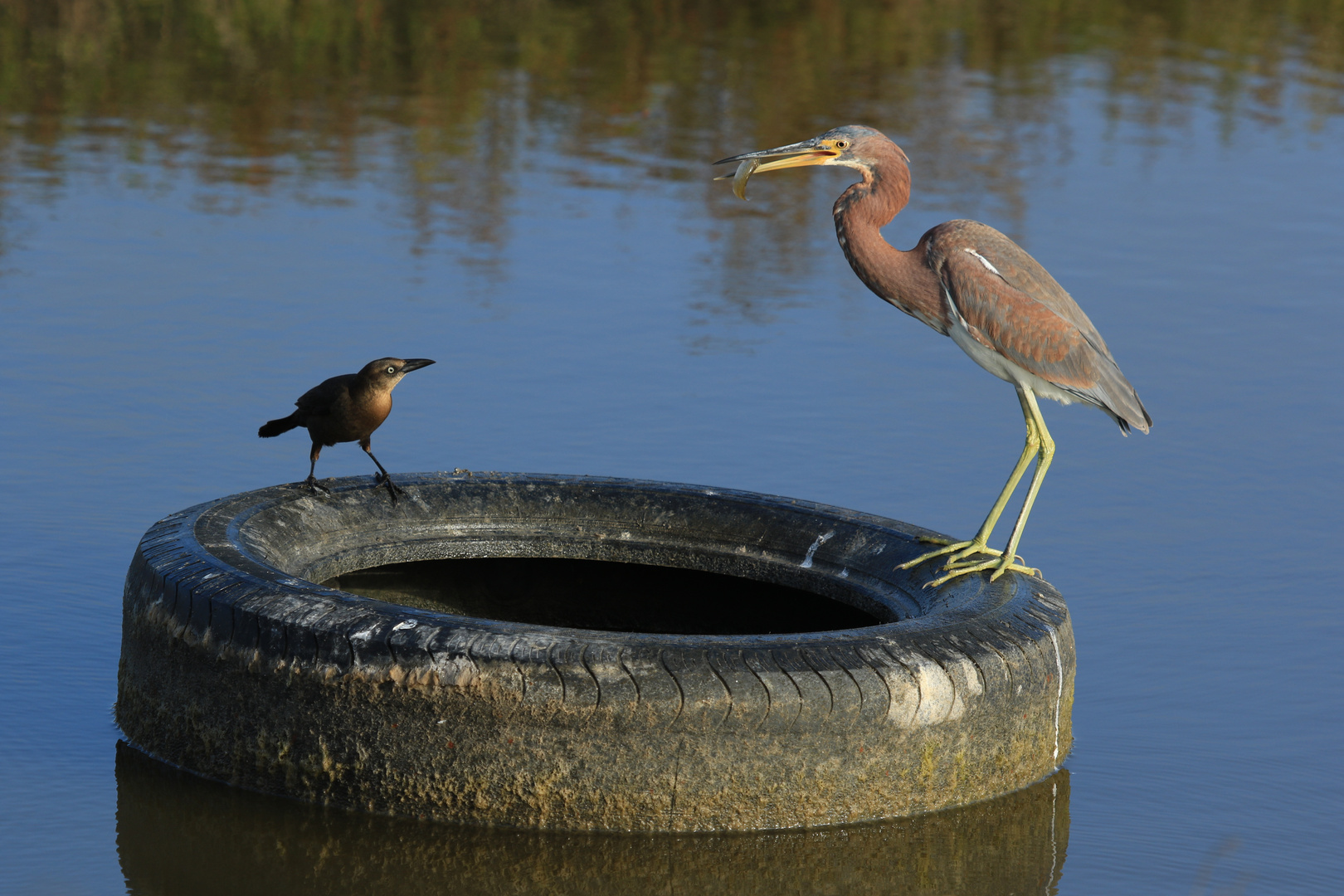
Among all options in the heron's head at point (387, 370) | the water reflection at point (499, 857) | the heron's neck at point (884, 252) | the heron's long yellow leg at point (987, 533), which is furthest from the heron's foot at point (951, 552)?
the heron's head at point (387, 370)

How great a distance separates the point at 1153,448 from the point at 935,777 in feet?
16.1

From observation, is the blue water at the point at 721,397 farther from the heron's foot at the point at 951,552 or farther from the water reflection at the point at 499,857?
the heron's foot at the point at 951,552

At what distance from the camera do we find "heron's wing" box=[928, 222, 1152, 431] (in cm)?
548

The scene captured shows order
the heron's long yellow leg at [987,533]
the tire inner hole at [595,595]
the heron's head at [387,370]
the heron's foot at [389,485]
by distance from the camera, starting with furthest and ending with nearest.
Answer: the tire inner hole at [595,595] → the heron's foot at [389,485] → the heron's head at [387,370] → the heron's long yellow leg at [987,533]

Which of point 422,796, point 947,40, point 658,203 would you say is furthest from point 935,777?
point 947,40

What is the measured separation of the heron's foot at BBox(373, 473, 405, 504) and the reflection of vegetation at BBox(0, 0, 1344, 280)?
Answer: 643 centimetres

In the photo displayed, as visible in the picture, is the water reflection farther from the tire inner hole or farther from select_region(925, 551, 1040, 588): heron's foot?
the tire inner hole

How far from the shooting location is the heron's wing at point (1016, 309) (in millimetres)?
5480

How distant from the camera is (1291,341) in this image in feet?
37.0

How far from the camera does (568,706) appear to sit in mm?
4395

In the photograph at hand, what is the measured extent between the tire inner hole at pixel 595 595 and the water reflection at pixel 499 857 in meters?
1.38

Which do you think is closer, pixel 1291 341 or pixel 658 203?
pixel 1291 341

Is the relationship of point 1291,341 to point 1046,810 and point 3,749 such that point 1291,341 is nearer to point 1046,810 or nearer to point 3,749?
point 1046,810

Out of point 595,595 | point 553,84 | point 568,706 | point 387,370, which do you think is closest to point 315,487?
point 387,370
